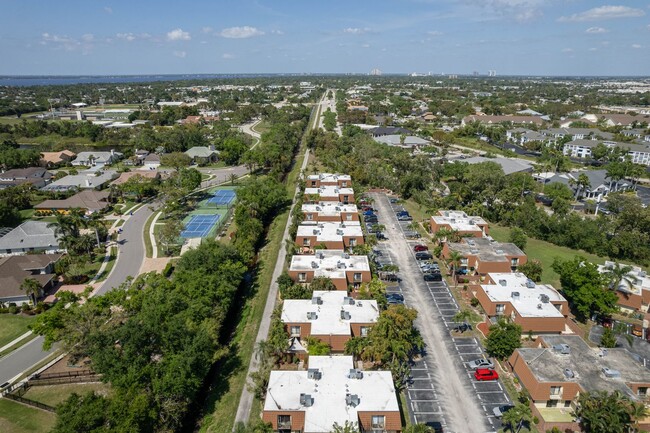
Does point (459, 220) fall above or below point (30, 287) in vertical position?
above

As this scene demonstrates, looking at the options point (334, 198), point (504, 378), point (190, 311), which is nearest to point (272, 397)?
point (190, 311)

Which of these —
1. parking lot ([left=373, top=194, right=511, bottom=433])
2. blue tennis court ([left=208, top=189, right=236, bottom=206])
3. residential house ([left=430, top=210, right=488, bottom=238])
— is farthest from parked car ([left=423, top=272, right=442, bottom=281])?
blue tennis court ([left=208, top=189, right=236, bottom=206])

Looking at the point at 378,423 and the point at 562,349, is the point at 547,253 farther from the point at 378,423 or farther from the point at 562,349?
the point at 378,423

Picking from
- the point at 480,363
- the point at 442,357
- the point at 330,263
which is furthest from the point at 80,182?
the point at 480,363

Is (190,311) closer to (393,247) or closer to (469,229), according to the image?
(393,247)

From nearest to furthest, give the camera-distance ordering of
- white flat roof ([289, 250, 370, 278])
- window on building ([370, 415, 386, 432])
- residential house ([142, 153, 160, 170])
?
1. window on building ([370, 415, 386, 432])
2. white flat roof ([289, 250, 370, 278])
3. residential house ([142, 153, 160, 170])

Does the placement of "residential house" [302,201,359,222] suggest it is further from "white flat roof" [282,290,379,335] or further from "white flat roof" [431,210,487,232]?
"white flat roof" [282,290,379,335]
